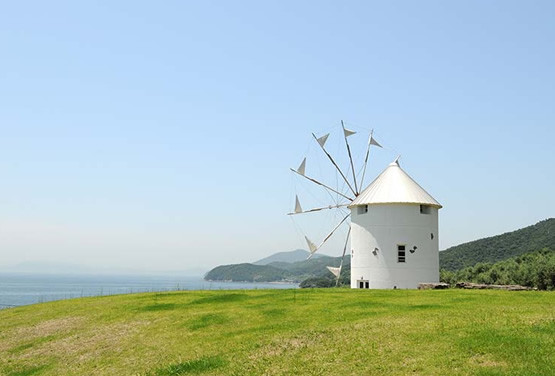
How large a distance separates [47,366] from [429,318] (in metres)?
14.4

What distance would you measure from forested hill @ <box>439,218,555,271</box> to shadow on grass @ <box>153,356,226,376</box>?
112 metres

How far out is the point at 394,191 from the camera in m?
42.9

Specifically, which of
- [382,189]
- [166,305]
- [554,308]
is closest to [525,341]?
[554,308]

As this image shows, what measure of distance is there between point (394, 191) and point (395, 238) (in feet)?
12.1

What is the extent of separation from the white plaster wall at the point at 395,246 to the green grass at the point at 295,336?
9.10 meters

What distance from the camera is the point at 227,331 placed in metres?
23.3

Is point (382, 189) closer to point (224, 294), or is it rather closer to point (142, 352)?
point (224, 294)

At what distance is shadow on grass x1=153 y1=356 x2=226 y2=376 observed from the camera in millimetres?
18141

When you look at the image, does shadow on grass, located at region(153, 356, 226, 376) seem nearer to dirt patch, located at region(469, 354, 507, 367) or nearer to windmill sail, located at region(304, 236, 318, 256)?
dirt patch, located at region(469, 354, 507, 367)

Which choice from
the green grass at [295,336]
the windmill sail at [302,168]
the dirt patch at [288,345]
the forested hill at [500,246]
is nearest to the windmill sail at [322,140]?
the windmill sail at [302,168]

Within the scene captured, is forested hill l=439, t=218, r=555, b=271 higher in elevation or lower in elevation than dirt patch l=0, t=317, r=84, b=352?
higher

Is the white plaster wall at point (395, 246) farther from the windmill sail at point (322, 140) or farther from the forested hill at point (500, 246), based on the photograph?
the forested hill at point (500, 246)

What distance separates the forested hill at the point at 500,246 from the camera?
123688 millimetres

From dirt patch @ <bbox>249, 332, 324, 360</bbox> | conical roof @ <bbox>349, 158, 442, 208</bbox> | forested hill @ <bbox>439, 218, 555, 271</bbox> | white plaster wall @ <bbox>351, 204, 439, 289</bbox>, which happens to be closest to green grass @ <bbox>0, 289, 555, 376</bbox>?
dirt patch @ <bbox>249, 332, 324, 360</bbox>
